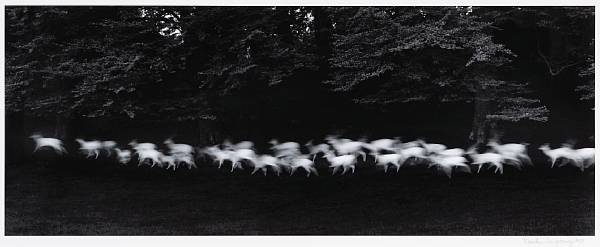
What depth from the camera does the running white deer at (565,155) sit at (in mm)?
6410

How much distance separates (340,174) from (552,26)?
8.60 feet

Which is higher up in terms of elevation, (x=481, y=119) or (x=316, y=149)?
(x=481, y=119)

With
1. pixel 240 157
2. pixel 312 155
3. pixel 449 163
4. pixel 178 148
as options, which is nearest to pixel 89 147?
pixel 178 148

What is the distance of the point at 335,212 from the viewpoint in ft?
20.9

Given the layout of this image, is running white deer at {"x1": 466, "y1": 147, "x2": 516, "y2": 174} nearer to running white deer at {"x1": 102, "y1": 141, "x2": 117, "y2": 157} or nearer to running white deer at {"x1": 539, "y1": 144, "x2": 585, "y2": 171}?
running white deer at {"x1": 539, "y1": 144, "x2": 585, "y2": 171}

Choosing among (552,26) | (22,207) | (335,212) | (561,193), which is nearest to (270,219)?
(335,212)

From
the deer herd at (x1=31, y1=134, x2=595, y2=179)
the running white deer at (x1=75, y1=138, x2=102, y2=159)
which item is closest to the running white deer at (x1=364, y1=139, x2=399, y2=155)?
the deer herd at (x1=31, y1=134, x2=595, y2=179)

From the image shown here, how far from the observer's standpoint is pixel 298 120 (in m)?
6.57

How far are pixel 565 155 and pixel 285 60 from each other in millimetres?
3039

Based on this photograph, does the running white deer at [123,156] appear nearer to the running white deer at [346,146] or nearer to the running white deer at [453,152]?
the running white deer at [346,146]

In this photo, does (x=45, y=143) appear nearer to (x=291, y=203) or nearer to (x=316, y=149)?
(x=291, y=203)

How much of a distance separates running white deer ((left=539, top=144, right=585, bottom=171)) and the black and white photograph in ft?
0.04

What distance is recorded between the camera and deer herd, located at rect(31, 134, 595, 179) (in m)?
6.50
